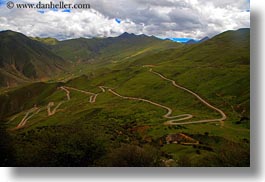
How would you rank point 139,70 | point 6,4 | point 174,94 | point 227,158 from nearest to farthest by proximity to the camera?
point 227,158
point 6,4
point 174,94
point 139,70

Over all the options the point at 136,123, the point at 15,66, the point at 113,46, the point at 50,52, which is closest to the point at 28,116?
the point at 136,123

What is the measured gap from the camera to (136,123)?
1612 centimetres

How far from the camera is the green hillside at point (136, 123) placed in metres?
14.5

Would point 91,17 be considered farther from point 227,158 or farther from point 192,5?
point 227,158

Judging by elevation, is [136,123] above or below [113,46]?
below

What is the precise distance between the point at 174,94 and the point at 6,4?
929 cm

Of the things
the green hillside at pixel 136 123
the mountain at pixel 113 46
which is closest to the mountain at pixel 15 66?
the green hillside at pixel 136 123

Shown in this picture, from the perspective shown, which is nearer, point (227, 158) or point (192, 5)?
point (227, 158)

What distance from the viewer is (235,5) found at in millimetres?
15750

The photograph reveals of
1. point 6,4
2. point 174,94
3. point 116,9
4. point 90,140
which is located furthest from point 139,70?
point 6,4

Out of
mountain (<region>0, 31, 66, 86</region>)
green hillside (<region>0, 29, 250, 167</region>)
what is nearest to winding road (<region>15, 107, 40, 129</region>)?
green hillside (<region>0, 29, 250, 167</region>)

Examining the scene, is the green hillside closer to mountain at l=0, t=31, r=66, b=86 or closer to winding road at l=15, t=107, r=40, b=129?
winding road at l=15, t=107, r=40, b=129

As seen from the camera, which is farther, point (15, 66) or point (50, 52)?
point (50, 52)

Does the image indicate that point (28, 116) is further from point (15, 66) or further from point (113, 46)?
point (113, 46)
